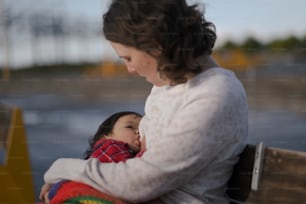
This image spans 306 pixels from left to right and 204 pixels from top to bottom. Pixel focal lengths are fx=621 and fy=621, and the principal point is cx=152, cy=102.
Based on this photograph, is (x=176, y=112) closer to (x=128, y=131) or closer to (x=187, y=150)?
(x=187, y=150)

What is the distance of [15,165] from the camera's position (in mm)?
3197

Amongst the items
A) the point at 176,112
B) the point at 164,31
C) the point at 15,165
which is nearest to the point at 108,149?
the point at 176,112

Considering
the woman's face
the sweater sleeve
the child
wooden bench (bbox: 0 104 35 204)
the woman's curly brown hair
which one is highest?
the woman's curly brown hair

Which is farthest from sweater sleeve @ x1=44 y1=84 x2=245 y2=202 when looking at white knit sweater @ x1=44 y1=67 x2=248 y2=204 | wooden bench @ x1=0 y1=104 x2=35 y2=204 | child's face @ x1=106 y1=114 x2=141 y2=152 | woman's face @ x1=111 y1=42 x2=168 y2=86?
wooden bench @ x1=0 y1=104 x2=35 y2=204

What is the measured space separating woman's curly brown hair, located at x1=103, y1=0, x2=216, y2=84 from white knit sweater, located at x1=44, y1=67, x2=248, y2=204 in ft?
0.17

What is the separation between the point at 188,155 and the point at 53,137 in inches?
223

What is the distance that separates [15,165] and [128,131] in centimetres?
153

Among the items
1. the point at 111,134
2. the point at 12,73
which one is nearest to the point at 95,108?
the point at 111,134

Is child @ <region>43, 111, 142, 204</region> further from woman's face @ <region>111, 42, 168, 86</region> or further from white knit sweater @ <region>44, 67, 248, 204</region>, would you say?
woman's face @ <region>111, 42, 168, 86</region>

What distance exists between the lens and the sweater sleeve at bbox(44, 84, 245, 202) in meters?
1.44

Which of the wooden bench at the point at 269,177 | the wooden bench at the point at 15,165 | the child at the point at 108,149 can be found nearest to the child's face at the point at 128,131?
the child at the point at 108,149

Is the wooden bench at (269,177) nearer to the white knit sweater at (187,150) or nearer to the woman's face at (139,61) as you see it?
the white knit sweater at (187,150)

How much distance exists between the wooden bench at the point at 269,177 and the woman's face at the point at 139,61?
294 mm

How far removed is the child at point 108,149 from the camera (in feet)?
4.94
